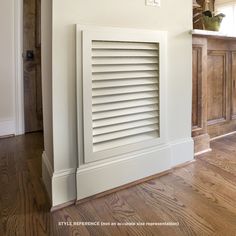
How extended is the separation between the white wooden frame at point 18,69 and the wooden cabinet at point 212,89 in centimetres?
164

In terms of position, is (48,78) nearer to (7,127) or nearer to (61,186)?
(61,186)

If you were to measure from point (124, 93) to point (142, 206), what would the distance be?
1.91ft

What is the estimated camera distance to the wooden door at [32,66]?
252 cm

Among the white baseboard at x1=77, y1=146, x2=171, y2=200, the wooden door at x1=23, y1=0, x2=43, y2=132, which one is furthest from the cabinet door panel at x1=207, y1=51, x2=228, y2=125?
the wooden door at x1=23, y1=0, x2=43, y2=132

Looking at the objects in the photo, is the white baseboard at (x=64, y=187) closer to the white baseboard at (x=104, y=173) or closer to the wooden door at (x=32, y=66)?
the white baseboard at (x=104, y=173)

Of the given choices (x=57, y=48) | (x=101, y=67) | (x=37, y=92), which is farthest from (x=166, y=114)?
(x=37, y=92)

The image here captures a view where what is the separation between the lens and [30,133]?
2.63 metres

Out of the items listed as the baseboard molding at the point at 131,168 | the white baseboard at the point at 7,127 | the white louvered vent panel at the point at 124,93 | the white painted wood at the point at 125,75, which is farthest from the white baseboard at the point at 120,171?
the white baseboard at the point at 7,127

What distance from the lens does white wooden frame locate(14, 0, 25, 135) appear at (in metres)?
2.42

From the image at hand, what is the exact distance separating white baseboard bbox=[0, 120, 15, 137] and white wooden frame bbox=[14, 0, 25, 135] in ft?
0.13

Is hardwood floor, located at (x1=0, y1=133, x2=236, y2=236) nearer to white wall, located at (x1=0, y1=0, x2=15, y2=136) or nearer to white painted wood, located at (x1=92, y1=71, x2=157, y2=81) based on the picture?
white painted wood, located at (x1=92, y1=71, x2=157, y2=81)

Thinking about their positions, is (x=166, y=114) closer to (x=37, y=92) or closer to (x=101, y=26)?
(x=101, y=26)

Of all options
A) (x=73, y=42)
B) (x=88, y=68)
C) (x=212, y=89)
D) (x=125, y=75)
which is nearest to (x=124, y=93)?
(x=125, y=75)

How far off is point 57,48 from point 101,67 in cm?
23
